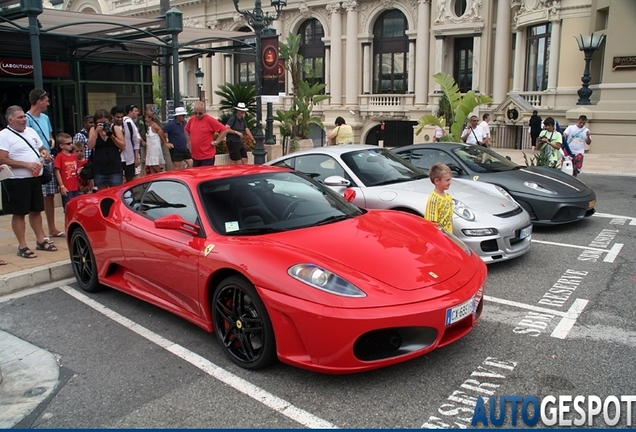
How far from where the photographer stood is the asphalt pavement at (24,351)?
3.88 metres

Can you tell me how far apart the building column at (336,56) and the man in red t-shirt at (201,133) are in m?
24.5

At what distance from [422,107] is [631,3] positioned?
11152 mm

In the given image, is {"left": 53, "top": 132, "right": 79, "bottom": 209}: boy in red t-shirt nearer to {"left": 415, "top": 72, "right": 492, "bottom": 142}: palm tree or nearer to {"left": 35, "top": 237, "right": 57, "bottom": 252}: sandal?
{"left": 35, "top": 237, "right": 57, "bottom": 252}: sandal

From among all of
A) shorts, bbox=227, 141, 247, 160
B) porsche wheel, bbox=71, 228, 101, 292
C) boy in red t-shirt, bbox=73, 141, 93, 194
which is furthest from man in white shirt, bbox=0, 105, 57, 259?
shorts, bbox=227, 141, 247, 160

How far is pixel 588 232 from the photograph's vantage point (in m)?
8.63

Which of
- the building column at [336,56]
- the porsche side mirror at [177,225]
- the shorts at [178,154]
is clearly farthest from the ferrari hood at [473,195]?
the building column at [336,56]

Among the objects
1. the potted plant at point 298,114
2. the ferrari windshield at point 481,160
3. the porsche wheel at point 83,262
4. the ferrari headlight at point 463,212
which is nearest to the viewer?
the porsche wheel at point 83,262

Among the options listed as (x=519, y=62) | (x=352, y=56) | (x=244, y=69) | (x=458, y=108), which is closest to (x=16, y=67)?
(x=458, y=108)

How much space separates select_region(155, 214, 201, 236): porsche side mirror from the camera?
15.1ft

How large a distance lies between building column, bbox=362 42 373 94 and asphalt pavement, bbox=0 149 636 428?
26.1 meters

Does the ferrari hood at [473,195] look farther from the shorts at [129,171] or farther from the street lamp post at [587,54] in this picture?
the street lamp post at [587,54]

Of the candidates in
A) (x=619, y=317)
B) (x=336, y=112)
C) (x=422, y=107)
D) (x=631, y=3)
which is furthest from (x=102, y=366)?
(x=336, y=112)

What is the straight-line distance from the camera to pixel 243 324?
4137 mm

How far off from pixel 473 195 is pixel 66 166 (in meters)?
5.28
